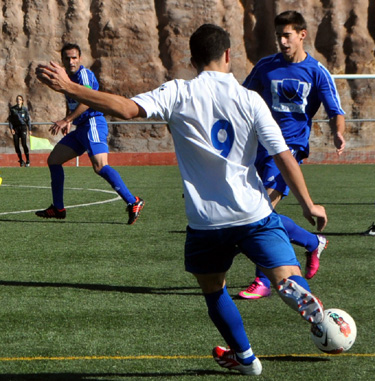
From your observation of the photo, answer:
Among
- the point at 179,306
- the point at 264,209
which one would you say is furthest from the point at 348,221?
the point at 264,209

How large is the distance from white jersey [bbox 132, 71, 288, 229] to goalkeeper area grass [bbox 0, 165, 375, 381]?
77 cm

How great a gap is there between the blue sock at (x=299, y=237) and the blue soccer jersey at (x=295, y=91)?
0.73 m

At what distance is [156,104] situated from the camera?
349cm

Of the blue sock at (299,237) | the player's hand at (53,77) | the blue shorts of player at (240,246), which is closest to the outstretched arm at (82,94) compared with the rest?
the player's hand at (53,77)

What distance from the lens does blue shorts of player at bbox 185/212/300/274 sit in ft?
11.6

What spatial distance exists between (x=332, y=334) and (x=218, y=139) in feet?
3.14

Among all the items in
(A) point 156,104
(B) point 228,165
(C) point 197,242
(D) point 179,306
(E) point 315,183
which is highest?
(A) point 156,104

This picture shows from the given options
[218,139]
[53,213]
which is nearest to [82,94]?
[218,139]

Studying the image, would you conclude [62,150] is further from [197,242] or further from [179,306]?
[197,242]

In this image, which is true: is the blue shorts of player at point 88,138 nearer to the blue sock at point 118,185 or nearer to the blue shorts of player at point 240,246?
the blue sock at point 118,185

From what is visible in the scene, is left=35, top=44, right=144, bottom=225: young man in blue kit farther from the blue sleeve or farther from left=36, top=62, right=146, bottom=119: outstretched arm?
left=36, top=62, right=146, bottom=119: outstretched arm

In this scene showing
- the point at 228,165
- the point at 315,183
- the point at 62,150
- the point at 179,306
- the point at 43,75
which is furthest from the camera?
the point at 315,183

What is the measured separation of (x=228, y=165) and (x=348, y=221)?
673cm

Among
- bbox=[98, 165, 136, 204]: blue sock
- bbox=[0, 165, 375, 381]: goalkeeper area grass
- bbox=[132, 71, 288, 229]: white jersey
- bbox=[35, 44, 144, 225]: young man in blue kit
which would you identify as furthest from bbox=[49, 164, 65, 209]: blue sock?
bbox=[132, 71, 288, 229]: white jersey
